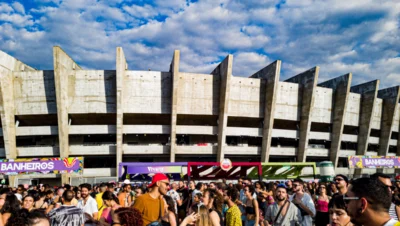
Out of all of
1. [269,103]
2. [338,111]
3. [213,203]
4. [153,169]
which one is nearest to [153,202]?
[213,203]

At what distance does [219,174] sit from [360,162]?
16.9 m

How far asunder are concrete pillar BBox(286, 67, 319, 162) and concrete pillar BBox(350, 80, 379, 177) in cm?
890

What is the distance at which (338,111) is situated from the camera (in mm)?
38500

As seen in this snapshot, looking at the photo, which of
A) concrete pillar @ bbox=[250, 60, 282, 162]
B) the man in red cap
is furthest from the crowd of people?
concrete pillar @ bbox=[250, 60, 282, 162]

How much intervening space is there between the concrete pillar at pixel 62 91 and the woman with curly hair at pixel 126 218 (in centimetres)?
3120

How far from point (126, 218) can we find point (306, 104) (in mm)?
36854

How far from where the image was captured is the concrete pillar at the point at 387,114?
42.3m

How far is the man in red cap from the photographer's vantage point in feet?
14.2

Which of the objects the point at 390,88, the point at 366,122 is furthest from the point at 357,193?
the point at 390,88

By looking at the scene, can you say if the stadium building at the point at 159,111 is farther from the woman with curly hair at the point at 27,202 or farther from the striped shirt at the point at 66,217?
the striped shirt at the point at 66,217

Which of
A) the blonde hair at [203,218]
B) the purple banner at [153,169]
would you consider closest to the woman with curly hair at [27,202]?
the blonde hair at [203,218]

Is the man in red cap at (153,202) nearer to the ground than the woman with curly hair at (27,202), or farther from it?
farther from it

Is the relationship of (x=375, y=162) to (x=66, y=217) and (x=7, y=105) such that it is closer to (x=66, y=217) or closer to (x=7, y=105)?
(x=66, y=217)

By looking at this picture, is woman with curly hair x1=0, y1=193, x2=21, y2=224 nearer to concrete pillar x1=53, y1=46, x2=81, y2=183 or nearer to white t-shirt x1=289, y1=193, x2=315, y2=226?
white t-shirt x1=289, y1=193, x2=315, y2=226
